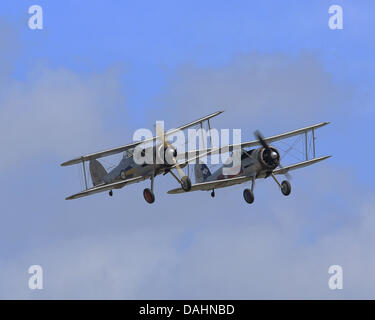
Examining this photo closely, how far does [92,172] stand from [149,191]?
20.9ft

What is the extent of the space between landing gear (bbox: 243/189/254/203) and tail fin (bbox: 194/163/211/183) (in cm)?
562

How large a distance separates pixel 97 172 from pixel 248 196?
30.5 feet

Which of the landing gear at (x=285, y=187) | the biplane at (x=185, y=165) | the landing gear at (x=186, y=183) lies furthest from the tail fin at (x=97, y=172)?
the landing gear at (x=285, y=187)

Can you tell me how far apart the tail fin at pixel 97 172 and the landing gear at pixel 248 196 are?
8.62 metres

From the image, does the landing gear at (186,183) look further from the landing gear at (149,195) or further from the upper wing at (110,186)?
the upper wing at (110,186)

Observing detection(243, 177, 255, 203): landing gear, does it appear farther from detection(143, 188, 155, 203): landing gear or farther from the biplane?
detection(143, 188, 155, 203): landing gear

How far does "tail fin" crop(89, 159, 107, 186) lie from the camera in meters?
59.1

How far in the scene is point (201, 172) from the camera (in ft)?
199

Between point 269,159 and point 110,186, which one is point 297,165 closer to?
point 269,159

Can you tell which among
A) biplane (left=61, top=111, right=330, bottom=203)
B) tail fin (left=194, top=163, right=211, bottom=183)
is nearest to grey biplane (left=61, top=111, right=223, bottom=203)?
biplane (left=61, top=111, right=330, bottom=203)
